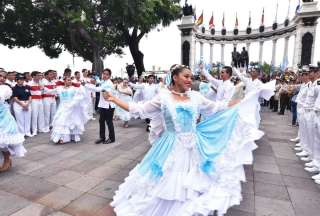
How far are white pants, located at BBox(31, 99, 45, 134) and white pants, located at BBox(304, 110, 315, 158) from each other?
8055mm

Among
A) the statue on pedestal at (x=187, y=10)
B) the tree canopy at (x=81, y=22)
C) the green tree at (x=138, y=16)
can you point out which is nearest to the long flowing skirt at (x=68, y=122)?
the tree canopy at (x=81, y=22)

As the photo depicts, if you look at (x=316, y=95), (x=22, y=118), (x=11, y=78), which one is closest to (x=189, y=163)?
(x=316, y=95)

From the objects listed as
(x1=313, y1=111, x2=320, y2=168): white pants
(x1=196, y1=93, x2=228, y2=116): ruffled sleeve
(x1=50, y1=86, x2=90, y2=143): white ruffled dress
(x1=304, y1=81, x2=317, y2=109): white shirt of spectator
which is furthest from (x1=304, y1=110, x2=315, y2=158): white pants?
(x1=50, y1=86, x2=90, y2=143): white ruffled dress

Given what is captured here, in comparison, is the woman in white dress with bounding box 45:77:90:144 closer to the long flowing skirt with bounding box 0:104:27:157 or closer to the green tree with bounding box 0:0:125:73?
the long flowing skirt with bounding box 0:104:27:157

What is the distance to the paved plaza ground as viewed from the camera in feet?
11.8

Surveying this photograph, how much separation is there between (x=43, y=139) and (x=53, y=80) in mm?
2698

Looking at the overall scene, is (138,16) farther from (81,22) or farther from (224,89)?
(224,89)

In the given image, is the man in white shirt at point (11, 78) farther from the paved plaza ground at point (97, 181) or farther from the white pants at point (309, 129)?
the white pants at point (309, 129)

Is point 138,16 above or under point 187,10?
under

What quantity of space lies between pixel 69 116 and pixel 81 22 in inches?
379

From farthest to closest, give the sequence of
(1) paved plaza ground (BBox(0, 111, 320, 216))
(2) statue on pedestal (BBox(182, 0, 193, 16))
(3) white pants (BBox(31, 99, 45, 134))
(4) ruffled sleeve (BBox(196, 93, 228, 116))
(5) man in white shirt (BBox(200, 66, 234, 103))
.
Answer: (2) statue on pedestal (BBox(182, 0, 193, 16)) < (3) white pants (BBox(31, 99, 45, 134)) < (5) man in white shirt (BBox(200, 66, 234, 103)) < (1) paved plaza ground (BBox(0, 111, 320, 216)) < (4) ruffled sleeve (BBox(196, 93, 228, 116))

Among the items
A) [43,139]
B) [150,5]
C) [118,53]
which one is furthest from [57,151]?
[118,53]

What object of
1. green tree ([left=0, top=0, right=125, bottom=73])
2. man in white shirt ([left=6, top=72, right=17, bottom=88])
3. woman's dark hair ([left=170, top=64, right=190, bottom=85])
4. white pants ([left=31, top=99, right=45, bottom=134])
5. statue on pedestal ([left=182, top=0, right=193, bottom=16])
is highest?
statue on pedestal ([left=182, top=0, right=193, bottom=16])

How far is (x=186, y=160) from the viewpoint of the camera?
9.77ft
